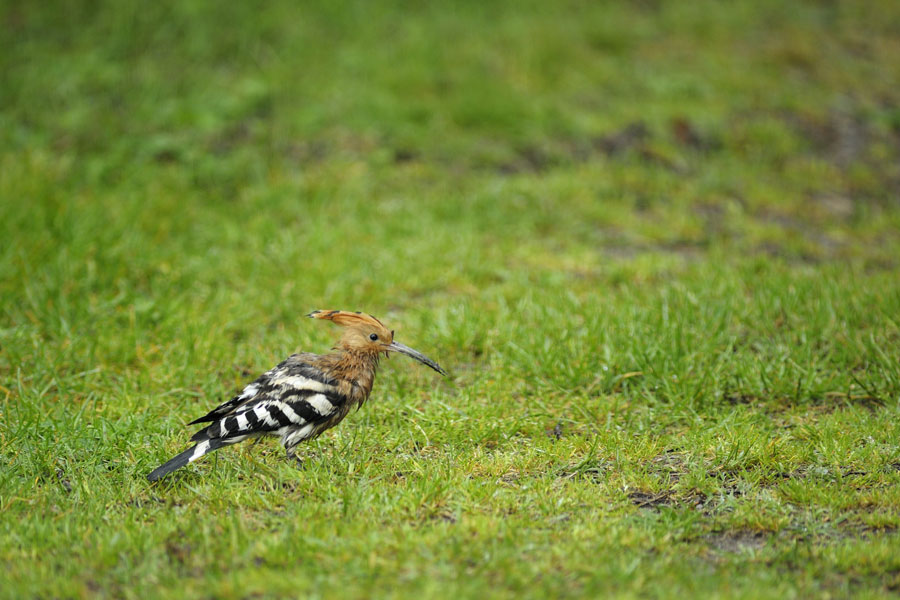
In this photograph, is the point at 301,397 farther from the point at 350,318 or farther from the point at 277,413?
the point at 350,318

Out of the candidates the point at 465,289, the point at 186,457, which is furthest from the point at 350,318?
the point at 465,289

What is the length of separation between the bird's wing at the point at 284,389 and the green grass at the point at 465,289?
1.02 feet

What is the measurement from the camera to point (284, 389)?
4.49 meters

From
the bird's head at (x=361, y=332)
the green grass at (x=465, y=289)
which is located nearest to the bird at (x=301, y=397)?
the bird's head at (x=361, y=332)

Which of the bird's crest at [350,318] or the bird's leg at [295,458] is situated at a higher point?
the bird's crest at [350,318]

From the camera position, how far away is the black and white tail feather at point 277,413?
4328mm

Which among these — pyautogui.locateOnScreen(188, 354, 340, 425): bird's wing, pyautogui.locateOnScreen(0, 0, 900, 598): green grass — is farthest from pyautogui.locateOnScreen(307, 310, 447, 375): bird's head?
pyautogui.locateOnScreen(0, 0, 900, 598): green grass

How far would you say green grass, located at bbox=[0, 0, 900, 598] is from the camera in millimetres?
3846

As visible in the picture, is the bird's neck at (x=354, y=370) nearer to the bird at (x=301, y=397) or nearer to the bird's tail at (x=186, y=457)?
the bird at (x=301, y=397)

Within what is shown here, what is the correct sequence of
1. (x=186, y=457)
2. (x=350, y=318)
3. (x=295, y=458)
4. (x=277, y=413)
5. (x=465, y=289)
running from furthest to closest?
1. (x=465, y=289)
2. (x=350, y=318)
3. (x=295, y=458)
4. (x=277, y=413)
5. (x=186, y=457)

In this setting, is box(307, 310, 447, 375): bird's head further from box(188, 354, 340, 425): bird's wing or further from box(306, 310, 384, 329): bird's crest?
box(188, 354, 340, 425): bird's wing

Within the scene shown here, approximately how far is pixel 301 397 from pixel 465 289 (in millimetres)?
2820

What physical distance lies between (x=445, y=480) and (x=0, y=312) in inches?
139

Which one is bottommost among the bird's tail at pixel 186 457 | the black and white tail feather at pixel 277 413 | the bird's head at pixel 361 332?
the bird's tail at pixel 186 457
